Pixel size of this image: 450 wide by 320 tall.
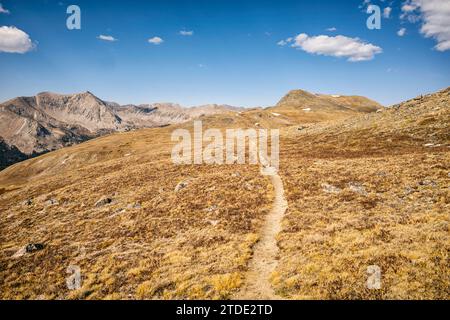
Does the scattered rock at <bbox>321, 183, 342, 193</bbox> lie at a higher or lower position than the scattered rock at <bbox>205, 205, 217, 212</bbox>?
higher

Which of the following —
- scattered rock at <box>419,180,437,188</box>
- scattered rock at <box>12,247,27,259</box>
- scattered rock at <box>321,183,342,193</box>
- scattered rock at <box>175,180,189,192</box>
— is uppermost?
scattered rock at <box>419,180,437,188</box>

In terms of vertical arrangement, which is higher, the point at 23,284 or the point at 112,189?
the point at 112,189

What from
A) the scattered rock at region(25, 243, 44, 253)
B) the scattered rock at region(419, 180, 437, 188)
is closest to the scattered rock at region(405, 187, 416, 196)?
the scattered rock at region(419, 180, 437, 188)

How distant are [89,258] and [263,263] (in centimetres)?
1439

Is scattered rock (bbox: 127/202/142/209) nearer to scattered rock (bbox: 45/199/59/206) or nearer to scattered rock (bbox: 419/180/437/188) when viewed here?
scattered rock (bbox: 45/199/59/206)

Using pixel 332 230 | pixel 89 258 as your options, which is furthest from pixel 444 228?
pixel 89 258

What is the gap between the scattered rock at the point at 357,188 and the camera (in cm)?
2803

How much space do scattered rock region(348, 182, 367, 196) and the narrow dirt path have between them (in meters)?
7.25

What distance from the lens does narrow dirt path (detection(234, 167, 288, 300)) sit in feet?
47.9

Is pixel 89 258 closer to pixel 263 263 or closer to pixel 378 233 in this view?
pixel 263 263

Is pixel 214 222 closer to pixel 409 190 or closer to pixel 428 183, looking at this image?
pixel 409 190

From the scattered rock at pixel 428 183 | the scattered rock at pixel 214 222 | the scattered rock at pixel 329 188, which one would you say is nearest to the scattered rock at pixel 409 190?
the scattered rock at pixel 428 183
